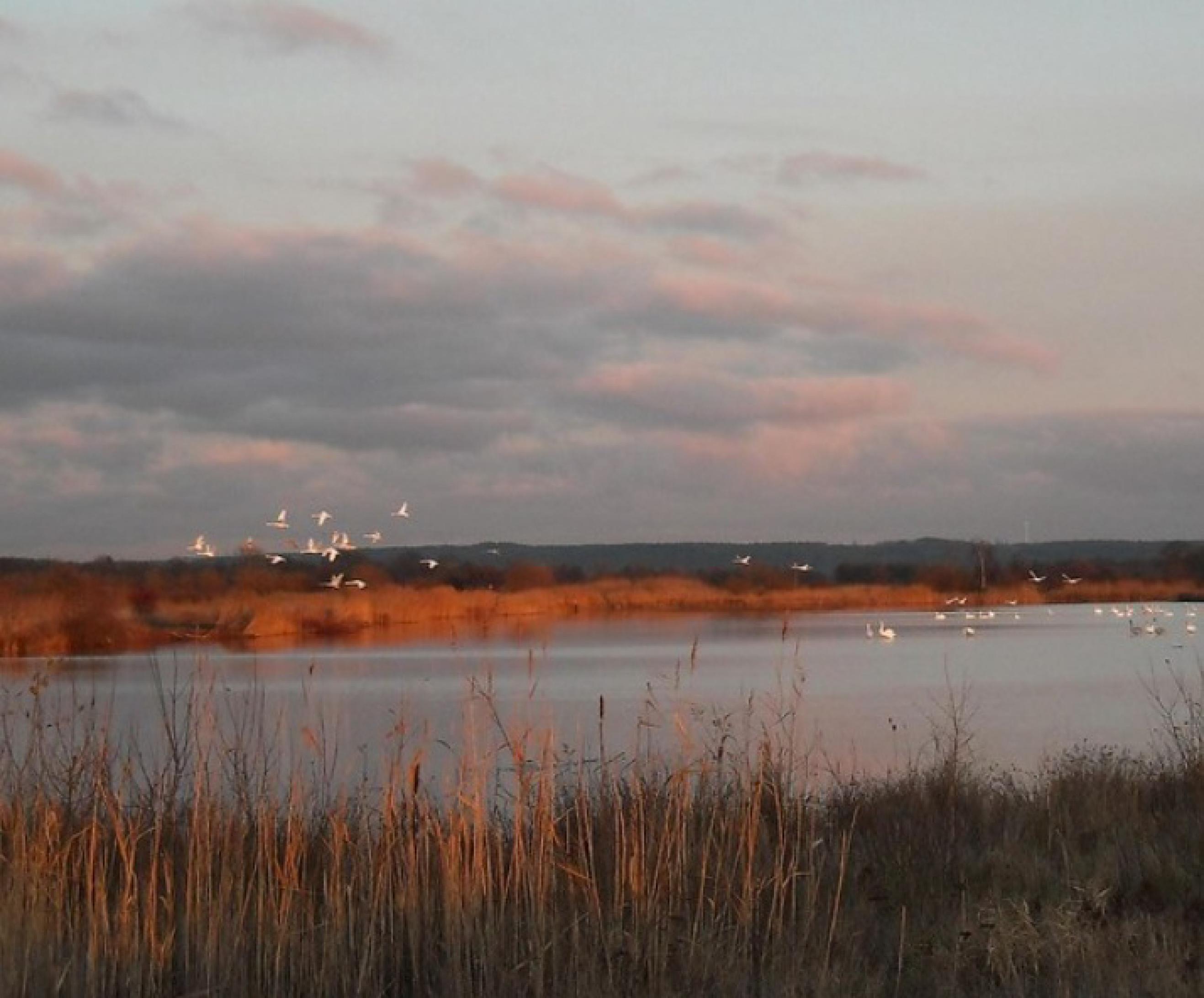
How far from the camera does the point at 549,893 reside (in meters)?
7.12

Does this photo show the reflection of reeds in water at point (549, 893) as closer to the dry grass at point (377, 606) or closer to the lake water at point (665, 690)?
the lake water at point (665, 690)

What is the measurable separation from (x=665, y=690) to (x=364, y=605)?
19.9 meters

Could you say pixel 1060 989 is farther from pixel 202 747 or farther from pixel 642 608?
pixel 642 608

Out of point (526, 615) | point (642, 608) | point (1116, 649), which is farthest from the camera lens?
point (642, 608)

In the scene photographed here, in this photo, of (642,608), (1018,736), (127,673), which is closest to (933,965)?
(1018,736)

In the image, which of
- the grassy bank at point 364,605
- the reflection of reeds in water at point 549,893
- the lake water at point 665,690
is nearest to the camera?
the reflection of reeds in water at point 549,893

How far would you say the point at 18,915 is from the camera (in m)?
6.32

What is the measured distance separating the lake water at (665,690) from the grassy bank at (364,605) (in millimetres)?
965

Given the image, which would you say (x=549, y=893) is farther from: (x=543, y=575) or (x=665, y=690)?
(x=543, y=575)

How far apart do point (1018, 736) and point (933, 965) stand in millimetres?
11656

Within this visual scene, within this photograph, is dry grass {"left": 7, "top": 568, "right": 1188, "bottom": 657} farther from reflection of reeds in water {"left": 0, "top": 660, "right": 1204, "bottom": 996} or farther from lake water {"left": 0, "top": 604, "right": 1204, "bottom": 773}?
reflection of reeds in water {"left": 0, "top": 660, "right": 1204, "bottom": 996}

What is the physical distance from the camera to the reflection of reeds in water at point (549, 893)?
20.0 feet

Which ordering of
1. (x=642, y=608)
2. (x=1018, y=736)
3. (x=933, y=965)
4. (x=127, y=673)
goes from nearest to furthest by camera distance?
(x=933, y=965), (x=1018, y=736), (x=127, y=673), (x=642, y=608)

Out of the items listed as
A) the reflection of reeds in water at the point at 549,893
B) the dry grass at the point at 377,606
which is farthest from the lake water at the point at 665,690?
the dry grass at the point at 377,606
